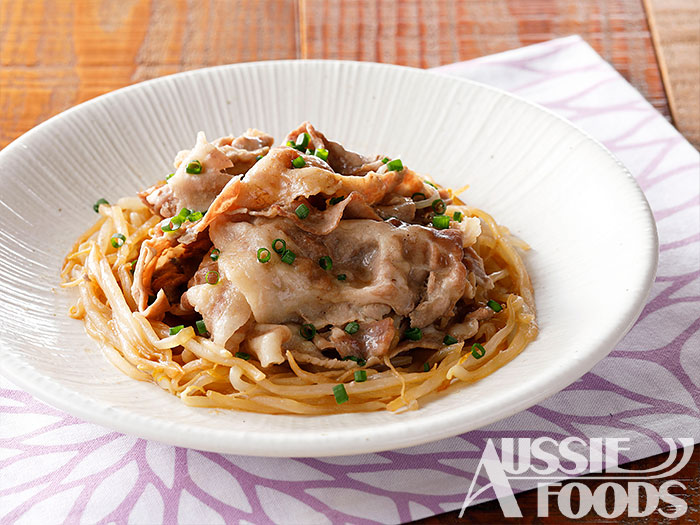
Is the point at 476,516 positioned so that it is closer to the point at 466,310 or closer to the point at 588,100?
the point at 466,310

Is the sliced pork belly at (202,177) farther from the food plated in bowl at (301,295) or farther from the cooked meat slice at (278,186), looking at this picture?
the cooked meat slice at (278,186)

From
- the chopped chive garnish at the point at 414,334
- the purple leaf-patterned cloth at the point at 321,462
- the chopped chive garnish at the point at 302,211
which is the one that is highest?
the chopped chive garnish at the point at 302,211

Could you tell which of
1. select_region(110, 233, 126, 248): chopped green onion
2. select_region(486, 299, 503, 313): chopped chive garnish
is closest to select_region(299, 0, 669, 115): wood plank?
select_region(110, 233, 126, 248): chopped green onion

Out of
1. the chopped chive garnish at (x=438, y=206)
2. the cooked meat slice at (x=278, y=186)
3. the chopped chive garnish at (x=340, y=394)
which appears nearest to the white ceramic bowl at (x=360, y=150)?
the chopped chive garnish at (x=340, y=394)

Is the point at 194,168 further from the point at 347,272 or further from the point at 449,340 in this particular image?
the point at 449,340

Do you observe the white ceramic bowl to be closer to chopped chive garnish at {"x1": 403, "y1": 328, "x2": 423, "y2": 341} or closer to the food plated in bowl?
the food plated in bowl

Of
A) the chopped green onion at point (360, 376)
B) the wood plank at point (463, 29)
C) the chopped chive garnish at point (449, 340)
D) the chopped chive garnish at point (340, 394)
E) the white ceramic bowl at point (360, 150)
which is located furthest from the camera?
the wood plank at point (463, 29)

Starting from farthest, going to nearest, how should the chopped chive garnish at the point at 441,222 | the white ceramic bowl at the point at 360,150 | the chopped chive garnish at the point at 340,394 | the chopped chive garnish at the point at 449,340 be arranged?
the chopped chive garnish at the point at 441,222
the chopped chive garnish at the point at 449,340
the chopped chive garnish at the point at 340,394
the white ceramic bowl at the point at 360,150
